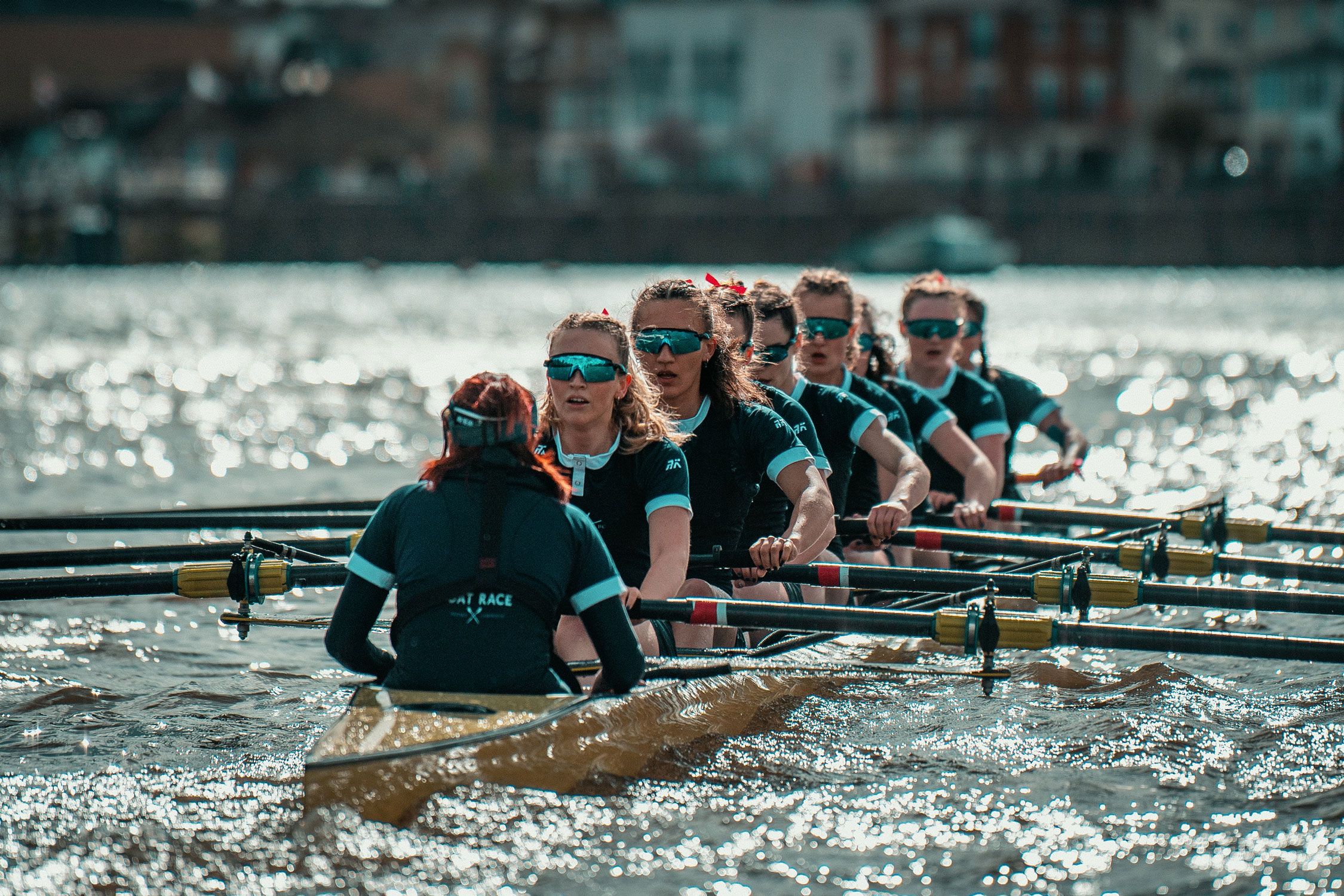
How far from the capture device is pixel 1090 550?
24.9 feet

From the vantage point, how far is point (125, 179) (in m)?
75.9

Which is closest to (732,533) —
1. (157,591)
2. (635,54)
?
(157,591)

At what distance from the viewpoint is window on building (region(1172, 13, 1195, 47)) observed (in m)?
73.2

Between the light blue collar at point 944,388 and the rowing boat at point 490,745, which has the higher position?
the light blue collar at point 944,388

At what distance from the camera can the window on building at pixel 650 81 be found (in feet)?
245

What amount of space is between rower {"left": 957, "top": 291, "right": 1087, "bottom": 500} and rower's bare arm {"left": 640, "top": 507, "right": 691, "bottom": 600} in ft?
13.0

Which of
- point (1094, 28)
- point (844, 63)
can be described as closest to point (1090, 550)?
point (844, 63)

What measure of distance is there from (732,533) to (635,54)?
71307 millimetres

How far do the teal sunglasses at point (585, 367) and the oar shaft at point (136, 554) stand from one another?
2167 millimetres

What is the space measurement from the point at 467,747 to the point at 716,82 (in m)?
70.8

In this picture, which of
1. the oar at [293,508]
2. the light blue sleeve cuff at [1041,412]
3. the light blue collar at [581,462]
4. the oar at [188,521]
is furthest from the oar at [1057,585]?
the oar at [293,508]

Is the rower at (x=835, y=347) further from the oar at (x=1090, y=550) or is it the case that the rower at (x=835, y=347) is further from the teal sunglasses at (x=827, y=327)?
the oar at (x=1090, y=550)

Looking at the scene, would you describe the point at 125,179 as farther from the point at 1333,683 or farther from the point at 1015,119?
the point at 1333,683

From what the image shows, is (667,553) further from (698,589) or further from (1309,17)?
(1309,17)
